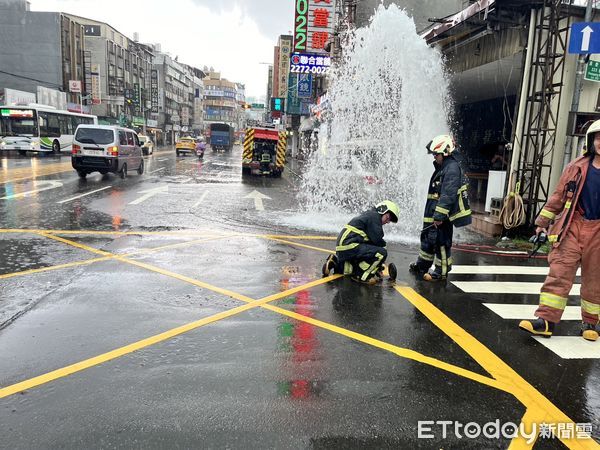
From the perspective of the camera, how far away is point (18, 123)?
98.6 ft

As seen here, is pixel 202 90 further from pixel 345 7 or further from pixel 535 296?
pixel 535 296

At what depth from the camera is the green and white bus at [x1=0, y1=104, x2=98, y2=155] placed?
29.8m

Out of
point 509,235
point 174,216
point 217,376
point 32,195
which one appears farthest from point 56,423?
point 32,195

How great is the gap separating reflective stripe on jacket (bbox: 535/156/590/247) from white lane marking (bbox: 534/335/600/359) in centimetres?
93

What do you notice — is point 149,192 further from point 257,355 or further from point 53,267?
point 257,355

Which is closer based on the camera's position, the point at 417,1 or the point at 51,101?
the point at 417,1

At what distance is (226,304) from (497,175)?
8054 mm

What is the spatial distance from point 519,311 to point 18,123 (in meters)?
33.4

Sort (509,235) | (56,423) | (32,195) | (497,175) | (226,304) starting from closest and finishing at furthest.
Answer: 1. (56,423)
2. (226,304)
3. (509,235)
4. (497,175)
5. (32,195)

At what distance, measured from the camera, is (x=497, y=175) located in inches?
420

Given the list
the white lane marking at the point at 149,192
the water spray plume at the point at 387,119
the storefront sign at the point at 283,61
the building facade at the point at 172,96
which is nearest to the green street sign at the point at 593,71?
the water spray plume at the point at 387,119

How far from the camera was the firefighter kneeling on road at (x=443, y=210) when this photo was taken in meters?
6.01

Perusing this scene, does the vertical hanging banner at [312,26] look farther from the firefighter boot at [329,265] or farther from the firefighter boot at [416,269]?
the firefighter boot at [329,265]

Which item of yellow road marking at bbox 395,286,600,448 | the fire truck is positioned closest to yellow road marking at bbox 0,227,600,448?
yellow road marking at bbox 395,286,600,448
